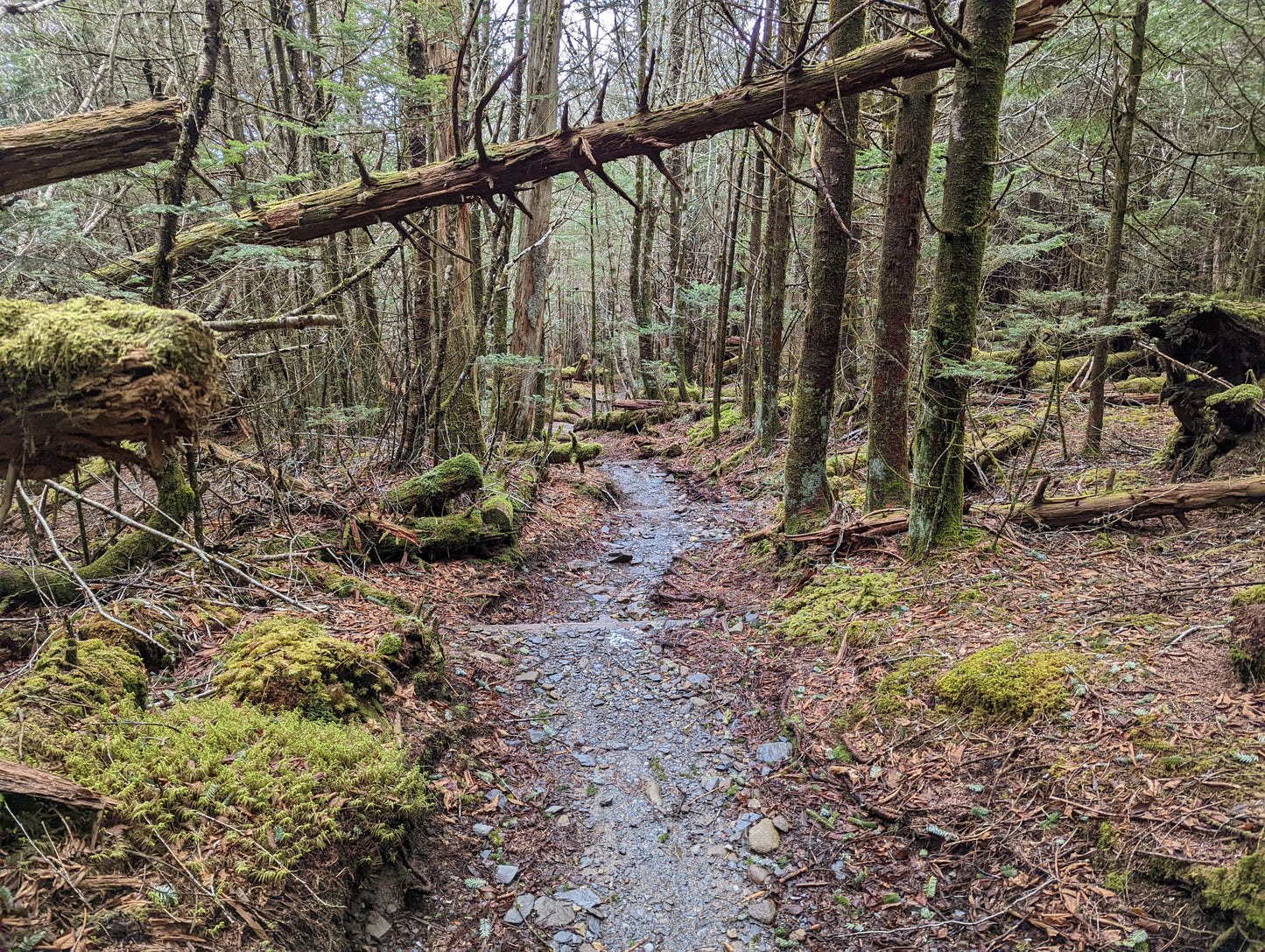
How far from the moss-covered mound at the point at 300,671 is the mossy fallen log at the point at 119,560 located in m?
0.92

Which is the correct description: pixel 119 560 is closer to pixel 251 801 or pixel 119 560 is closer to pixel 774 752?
pixel 251 801

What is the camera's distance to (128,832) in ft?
8.07

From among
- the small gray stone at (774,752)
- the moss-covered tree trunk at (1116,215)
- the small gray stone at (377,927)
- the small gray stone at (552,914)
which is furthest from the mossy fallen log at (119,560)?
the moss-covered tree trunk at (1116,215)

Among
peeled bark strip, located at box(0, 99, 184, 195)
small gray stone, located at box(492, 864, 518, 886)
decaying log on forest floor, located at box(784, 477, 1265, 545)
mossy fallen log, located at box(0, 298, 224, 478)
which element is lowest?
small gray stone, located at box(492, 864, 518, 886)

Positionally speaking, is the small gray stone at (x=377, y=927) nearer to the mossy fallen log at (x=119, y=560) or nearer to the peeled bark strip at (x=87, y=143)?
the mossy fallen log at (x=119, y=560)

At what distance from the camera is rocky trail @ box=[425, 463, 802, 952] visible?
3.23m

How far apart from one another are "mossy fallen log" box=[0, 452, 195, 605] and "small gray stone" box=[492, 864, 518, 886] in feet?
9.13

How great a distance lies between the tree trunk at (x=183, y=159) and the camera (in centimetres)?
422

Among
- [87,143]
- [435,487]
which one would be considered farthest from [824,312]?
[87,143]

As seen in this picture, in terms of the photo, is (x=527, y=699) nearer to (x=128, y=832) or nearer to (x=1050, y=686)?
(x=128, y=832)

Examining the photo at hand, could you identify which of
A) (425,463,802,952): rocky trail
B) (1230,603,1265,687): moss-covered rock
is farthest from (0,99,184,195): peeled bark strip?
(1230,603,1265,687): moss-covered rock

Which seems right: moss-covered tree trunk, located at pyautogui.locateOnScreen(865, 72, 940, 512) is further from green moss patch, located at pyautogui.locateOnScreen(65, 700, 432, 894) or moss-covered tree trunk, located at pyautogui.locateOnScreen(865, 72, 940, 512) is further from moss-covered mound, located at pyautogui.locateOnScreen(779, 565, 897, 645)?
green moss patch, located at pyautogui.locateOnScreen(65, 700, 432, 894)

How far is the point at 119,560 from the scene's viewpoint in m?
4.59

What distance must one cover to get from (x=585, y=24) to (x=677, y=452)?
31.8ft
